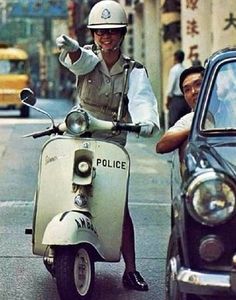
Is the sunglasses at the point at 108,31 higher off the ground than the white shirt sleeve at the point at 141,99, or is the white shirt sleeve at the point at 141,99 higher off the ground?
the sunglasses at the point at 108,31

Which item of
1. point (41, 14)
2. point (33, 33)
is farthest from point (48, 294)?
point (33, 33)

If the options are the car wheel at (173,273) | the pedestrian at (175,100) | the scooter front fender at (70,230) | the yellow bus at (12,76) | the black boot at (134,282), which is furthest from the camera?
the yellow bus at (12,76)

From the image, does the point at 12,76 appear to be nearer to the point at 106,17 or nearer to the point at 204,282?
the point at 106,17

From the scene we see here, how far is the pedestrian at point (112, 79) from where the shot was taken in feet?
19.8

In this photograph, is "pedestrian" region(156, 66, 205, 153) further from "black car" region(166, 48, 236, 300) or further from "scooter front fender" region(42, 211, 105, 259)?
"black car" region(166, 48, 236, 300)

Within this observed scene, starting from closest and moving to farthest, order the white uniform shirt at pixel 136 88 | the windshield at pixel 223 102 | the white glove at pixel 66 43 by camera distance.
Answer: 1. the windshield at pixel 223 102
2. the white glove at pixel 66 43
3. the white uniform shirt at pixel 136 88

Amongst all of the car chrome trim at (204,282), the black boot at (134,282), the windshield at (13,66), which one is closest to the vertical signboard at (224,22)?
the black boot at (134,282)

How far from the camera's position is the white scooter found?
19.1 feet

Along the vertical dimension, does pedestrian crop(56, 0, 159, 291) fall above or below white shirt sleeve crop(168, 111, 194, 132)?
above

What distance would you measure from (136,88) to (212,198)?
6.51 ft

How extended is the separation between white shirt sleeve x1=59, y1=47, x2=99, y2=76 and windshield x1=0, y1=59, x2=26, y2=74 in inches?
1060

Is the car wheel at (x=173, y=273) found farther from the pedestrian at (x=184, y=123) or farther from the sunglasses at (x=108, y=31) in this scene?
the sunglasses at (x=108, y=31)

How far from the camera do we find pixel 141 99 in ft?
20.1

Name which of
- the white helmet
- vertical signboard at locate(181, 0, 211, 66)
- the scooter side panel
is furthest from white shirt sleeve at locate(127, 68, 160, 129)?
vertical signboard at locate(181, 0, 211, 66)
